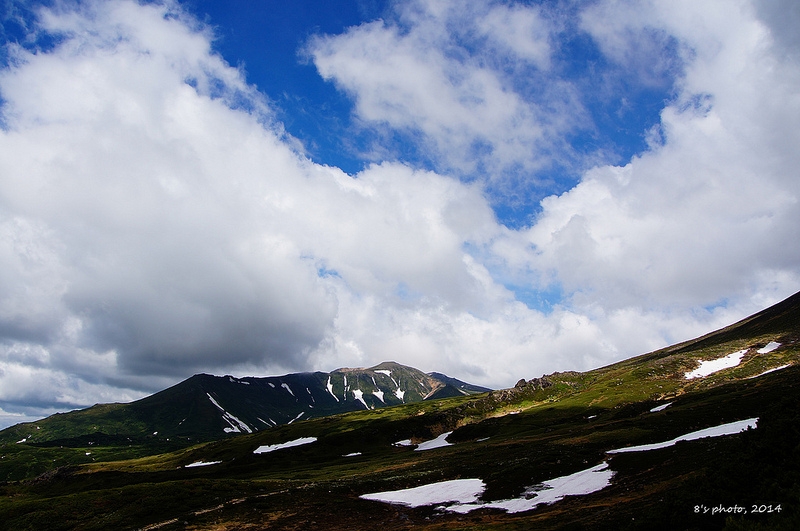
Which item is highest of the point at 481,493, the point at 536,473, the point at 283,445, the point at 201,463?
the point at 536,473

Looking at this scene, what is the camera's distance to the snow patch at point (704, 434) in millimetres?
52312

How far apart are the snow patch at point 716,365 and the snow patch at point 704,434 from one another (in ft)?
312

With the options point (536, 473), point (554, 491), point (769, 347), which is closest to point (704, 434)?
point (536, 473)

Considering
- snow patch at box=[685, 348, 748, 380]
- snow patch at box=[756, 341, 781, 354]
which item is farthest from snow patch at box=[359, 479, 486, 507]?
snow patch at box=[756, 341, 781, 354]

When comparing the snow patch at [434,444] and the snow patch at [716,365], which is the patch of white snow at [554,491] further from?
the snow patch at [716,365]

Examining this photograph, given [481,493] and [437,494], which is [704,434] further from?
[437,494]

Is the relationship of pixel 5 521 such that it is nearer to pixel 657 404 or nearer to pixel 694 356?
pixel 657 404

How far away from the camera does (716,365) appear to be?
5650 inches

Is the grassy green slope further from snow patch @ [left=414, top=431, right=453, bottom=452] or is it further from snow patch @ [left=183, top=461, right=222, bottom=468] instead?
snow patch @ [left=183, top=461, right=222, bottom=468]

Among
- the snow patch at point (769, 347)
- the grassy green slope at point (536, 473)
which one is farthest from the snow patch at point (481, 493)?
the snow patch at point (769, 347)

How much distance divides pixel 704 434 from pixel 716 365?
379 ft

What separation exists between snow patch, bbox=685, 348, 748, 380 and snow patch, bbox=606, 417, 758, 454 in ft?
312

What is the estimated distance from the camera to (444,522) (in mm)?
39031

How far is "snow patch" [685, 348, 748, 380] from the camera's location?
13750cm
